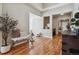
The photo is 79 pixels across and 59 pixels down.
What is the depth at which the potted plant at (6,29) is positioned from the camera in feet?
5.59

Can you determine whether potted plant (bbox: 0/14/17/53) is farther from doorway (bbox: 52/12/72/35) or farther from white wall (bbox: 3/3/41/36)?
doorway (bbox: 52/12/72/35)

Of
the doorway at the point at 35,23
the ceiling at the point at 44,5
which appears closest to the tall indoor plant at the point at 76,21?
the ceiling at the point at 44,5

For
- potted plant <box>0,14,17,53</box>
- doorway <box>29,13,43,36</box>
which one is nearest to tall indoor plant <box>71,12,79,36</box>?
doorway <box>29,13,43,36</box>

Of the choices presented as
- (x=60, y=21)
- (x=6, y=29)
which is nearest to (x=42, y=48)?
(x=60, y=21)

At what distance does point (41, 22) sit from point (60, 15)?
0.36 m

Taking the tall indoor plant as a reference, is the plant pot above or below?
below

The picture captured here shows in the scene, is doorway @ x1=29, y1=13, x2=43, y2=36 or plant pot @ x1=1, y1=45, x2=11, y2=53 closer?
plant pot @ x1=1, y1=45, x2=11, y2=53

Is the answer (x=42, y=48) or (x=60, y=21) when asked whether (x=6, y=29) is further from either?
(x=60, y=21)

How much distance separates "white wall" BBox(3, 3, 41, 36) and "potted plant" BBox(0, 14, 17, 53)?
9cm

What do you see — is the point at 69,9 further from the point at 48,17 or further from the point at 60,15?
the point at 48,17

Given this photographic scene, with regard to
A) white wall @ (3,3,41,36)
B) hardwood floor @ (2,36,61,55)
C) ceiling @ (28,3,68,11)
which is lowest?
hardwood floor @ (2,36,61,55)

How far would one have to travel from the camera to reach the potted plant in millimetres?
1704

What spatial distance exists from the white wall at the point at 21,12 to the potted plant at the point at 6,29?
85mm

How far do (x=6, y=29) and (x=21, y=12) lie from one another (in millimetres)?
388
